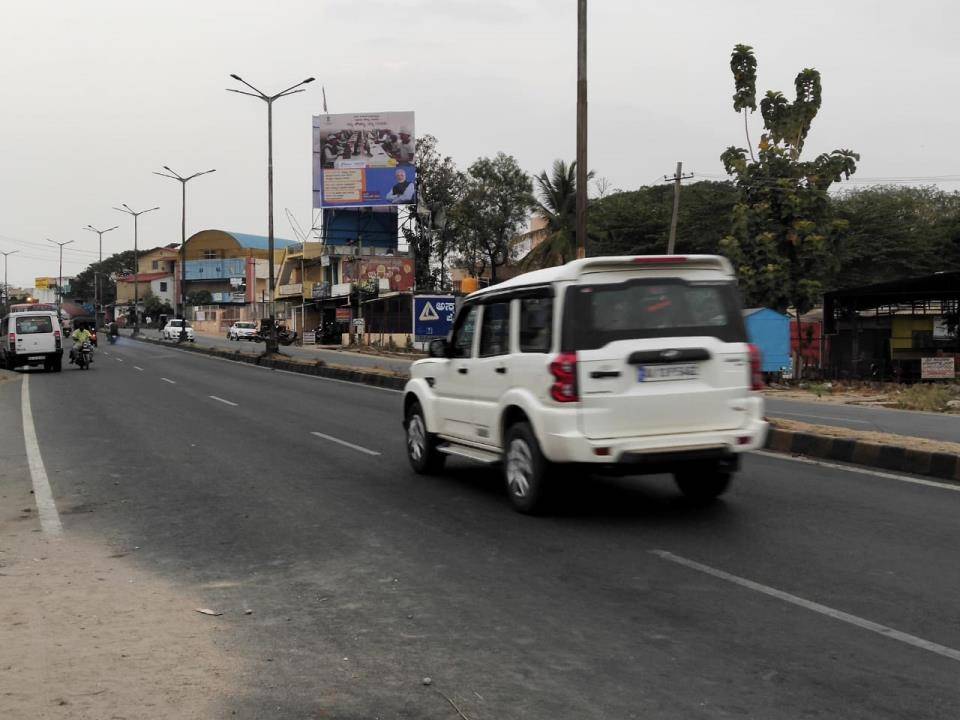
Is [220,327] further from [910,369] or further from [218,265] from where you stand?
[910,369]

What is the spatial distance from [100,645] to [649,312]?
4.50 metres

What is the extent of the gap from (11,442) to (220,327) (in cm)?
8609

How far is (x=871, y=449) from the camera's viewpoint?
11.0 m

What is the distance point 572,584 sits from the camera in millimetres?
5828

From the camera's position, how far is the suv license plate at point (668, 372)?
7.27 meters

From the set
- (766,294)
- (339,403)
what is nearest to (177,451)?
(339,403)

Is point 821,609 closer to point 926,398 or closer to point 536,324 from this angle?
point 536,324

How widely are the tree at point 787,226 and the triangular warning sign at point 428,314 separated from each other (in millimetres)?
10135

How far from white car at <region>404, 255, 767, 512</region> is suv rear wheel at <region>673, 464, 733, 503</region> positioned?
345 mm

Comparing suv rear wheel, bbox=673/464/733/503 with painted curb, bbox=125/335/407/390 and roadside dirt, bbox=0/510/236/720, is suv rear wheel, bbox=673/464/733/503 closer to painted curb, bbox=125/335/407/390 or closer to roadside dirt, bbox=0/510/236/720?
roadside dirt, bbox=0/510/236/720

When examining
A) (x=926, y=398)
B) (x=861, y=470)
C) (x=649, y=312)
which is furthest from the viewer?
(x=926, y=398)

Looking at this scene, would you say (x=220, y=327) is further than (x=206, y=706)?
Yes

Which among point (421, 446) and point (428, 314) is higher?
point (428, 314)

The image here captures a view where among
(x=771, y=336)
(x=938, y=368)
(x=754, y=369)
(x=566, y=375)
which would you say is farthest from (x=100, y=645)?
(x=938, y=368)
